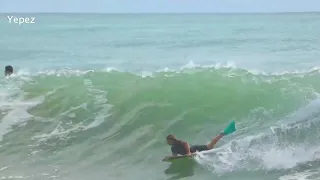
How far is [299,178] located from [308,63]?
21.5 feet

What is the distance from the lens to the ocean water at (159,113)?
6395 millimetres

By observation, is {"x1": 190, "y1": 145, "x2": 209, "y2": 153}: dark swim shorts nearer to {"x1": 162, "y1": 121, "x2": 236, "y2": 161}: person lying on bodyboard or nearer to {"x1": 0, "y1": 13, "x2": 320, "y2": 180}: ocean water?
{"x1": 162, "y1": 121, "x2": 236, "y2": 161}: person lying on bodyboard

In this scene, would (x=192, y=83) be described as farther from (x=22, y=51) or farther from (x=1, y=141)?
(x=22, y=51)

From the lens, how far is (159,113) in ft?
27.5

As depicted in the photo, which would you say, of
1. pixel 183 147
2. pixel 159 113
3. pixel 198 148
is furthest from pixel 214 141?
pixel 159 113

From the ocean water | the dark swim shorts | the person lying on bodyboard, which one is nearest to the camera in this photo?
the ocean water

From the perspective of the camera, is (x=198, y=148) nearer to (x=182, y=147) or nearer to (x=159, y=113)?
(x=182, y=147)

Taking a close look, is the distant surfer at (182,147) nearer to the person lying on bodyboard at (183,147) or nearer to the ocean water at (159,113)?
the person lying on bodyboard at (183,147)

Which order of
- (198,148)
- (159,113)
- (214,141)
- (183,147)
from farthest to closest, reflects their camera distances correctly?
(159,113) → (214,141) → (198,148) → (183,147)

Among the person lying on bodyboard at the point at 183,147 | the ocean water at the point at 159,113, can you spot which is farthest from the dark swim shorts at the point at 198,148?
the ocean water at the point at 159,113

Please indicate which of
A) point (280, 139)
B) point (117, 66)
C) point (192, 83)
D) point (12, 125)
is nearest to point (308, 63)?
point (192, 83)

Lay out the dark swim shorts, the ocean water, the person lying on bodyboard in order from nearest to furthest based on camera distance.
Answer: the ocean water < the person lying on bodyboard < the dark swim shorts

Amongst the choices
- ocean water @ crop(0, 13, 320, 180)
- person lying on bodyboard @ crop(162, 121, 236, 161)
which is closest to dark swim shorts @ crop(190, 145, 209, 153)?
person lying on bodyboard @ crop(162, 121, 236, 161)

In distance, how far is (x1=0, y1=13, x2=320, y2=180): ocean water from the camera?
6395 millimetres
